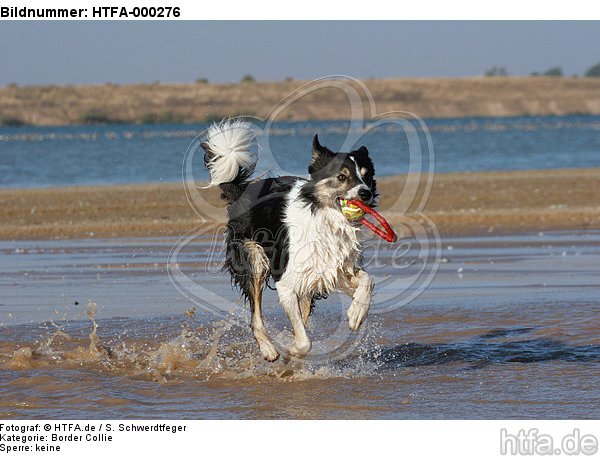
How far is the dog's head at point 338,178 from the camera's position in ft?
24.5

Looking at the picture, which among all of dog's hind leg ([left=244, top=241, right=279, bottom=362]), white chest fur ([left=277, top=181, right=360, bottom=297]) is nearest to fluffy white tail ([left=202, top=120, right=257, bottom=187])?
dog's hind leg ([left=244, top=241, right=279, bottom=362])

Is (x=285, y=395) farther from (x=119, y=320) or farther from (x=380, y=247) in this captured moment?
(x=380, y=247)

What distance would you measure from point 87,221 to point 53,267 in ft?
14.6

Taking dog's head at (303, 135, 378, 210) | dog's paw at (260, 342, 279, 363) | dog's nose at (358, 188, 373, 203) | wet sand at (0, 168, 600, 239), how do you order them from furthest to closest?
wet sand at (0, 168, 600, 239)
dog's paw at (260, 342, 279, 363)
dog's head at (303, 135, 378, 210)
dog's nose at (358, 188, 373, 203)

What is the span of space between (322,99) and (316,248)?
89045 millimetres

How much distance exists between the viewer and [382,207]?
18.2m

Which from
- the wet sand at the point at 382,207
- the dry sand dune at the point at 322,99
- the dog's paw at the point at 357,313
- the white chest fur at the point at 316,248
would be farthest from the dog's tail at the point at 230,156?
the dry sand dune at the point at 322,99

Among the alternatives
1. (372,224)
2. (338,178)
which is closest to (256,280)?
(372,224)

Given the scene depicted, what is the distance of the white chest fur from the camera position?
301 inches

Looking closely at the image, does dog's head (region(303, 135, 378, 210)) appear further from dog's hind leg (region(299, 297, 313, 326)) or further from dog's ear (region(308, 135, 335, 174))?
dog's hind leg (region(299, 297, 313, 326))

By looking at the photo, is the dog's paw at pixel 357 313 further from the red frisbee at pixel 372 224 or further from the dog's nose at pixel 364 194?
the dog's nose at pixel 364 194

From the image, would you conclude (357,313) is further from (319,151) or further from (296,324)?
(319,151)

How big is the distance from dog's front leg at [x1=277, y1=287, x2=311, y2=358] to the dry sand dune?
184 feet
